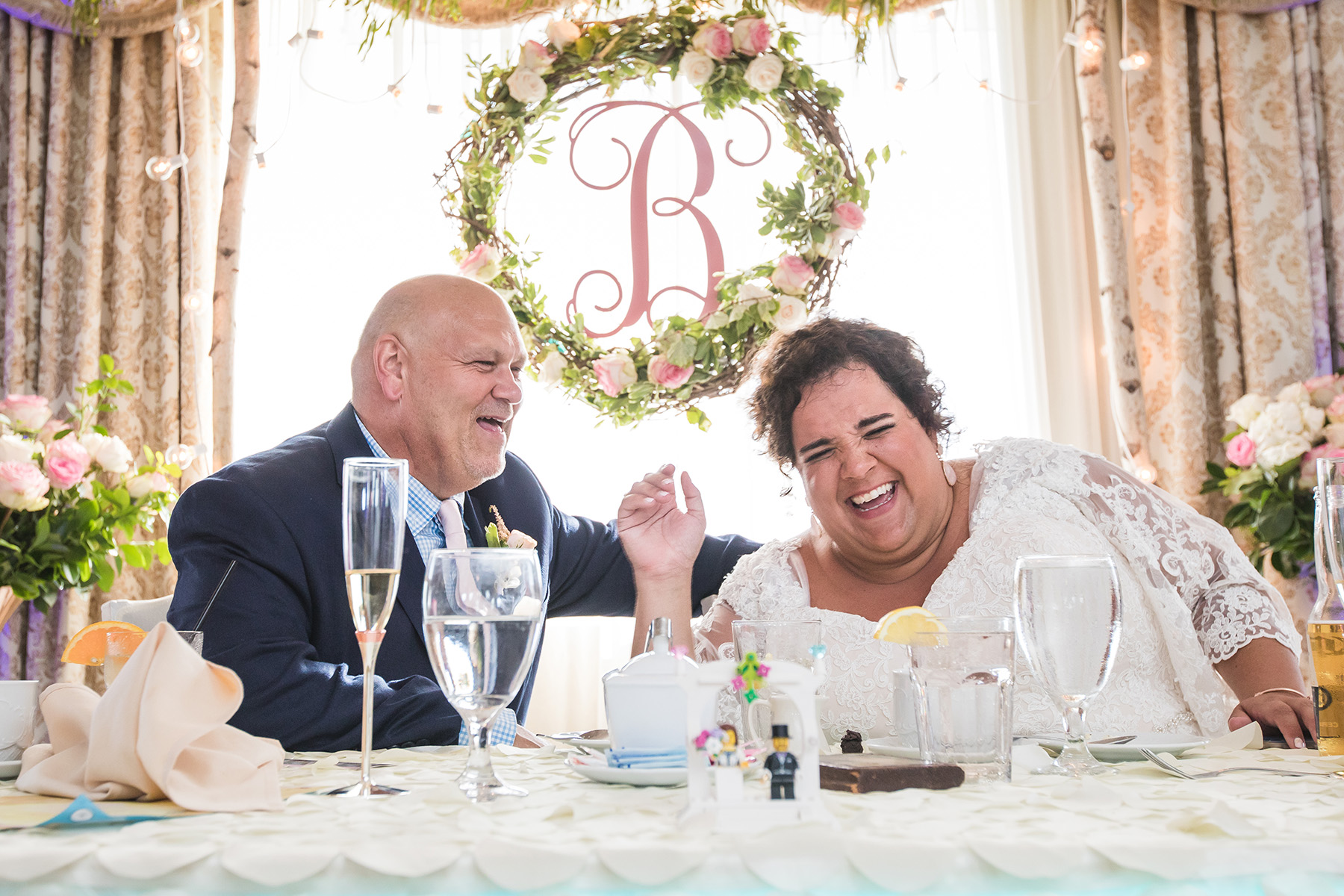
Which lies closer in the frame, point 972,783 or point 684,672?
point 684,672

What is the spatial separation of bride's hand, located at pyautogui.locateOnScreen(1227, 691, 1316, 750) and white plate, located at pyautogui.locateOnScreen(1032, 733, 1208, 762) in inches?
9.9

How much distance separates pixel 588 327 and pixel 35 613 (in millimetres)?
1943

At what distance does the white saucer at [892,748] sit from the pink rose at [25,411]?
8.33ft

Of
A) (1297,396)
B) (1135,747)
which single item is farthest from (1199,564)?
(1297,396)

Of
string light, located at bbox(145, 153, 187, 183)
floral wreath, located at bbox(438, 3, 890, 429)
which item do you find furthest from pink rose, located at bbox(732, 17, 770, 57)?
string light, located at bbox(145, 153, 187, 183)

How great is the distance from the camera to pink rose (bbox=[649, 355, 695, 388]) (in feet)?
9.64

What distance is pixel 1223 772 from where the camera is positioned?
946 mm

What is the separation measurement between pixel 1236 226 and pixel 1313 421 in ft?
2.72

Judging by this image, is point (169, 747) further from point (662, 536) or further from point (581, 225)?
point (581, 225)

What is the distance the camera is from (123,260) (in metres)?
3.59

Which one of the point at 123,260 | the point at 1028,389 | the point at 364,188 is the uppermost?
the point at 364,188

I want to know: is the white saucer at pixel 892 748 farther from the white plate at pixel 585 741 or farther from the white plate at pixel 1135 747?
the white plate at pixel 585 741

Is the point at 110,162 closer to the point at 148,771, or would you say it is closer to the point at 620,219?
the point at 620,219

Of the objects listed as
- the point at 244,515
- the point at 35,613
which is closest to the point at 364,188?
the point at 35,613
